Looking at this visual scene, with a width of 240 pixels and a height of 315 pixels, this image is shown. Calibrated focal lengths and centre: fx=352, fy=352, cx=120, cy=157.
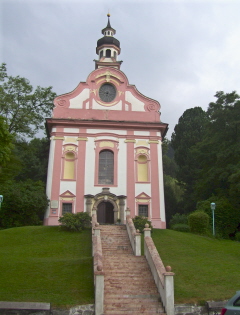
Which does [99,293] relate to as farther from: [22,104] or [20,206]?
[22,104]

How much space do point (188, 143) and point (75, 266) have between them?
3076 centimetres

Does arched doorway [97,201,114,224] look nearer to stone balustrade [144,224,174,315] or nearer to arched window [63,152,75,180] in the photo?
arched window [63,152,75,180]

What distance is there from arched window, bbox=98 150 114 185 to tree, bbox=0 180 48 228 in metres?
4.62

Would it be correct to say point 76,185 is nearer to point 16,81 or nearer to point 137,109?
point 137,109

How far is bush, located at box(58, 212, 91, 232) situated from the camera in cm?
2217

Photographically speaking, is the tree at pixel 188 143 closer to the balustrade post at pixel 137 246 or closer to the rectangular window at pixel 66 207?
the rectangular window at pixel 66 207

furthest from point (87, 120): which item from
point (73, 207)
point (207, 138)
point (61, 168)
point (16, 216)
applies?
point (207, 138)

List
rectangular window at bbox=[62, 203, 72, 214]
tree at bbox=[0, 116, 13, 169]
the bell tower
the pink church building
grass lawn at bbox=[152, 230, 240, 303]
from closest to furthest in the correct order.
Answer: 1. grass lawn at bbox=[152, 230, 240, 303]
2. tree at bbox=[0, 116, 13, 169]
3. rectangular window at bbox=[62, 203, 72, 214]
4. the pink church building
5. the bell tower

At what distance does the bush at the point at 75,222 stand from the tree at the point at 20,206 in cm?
313

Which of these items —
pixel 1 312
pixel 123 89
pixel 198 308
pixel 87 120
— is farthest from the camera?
pixel 123 89

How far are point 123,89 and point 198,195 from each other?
12937 millimetres

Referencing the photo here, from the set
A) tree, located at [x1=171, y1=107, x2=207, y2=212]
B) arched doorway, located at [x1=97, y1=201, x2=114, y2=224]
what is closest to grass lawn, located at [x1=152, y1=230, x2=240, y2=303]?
arched doorway, located at [x1=97, y1=201, x2=114, y2=224]

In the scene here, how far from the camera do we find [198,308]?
1128 cm

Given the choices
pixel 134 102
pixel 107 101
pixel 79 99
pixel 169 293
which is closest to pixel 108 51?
pixel 107 101
